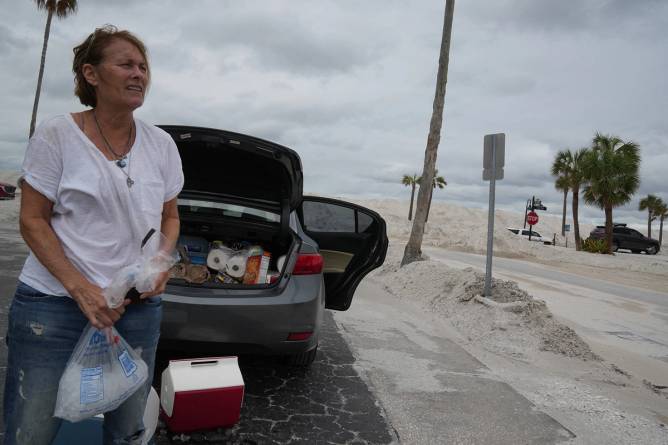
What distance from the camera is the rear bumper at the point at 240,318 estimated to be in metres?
3.45

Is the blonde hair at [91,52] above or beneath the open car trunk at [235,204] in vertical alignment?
above

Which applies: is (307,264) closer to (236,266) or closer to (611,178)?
(236,266)

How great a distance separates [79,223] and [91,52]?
0.59 meters

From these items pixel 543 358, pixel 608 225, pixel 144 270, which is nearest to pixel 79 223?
pixel 144 270

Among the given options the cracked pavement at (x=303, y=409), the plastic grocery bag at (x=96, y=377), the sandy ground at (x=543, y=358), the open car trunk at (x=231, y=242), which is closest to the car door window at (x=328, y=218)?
the open car trunk at (x=231, y=242)

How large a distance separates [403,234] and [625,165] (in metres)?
18.4

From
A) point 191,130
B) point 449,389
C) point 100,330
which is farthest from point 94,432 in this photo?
point 449,389

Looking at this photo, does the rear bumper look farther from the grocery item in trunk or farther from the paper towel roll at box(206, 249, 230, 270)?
the paper towel roll at box(206, 249, 230, 270)

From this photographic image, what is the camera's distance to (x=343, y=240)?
5449 mm

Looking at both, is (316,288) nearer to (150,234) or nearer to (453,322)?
(150,234)

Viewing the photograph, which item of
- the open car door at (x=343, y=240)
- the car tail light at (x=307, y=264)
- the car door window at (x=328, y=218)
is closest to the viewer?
the car tail light at (x=307, y=264)

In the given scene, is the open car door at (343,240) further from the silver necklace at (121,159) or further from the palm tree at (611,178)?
the palm tree at (611,178)

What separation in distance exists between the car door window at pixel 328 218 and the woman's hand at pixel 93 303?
155 inches

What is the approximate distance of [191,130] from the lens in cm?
365
